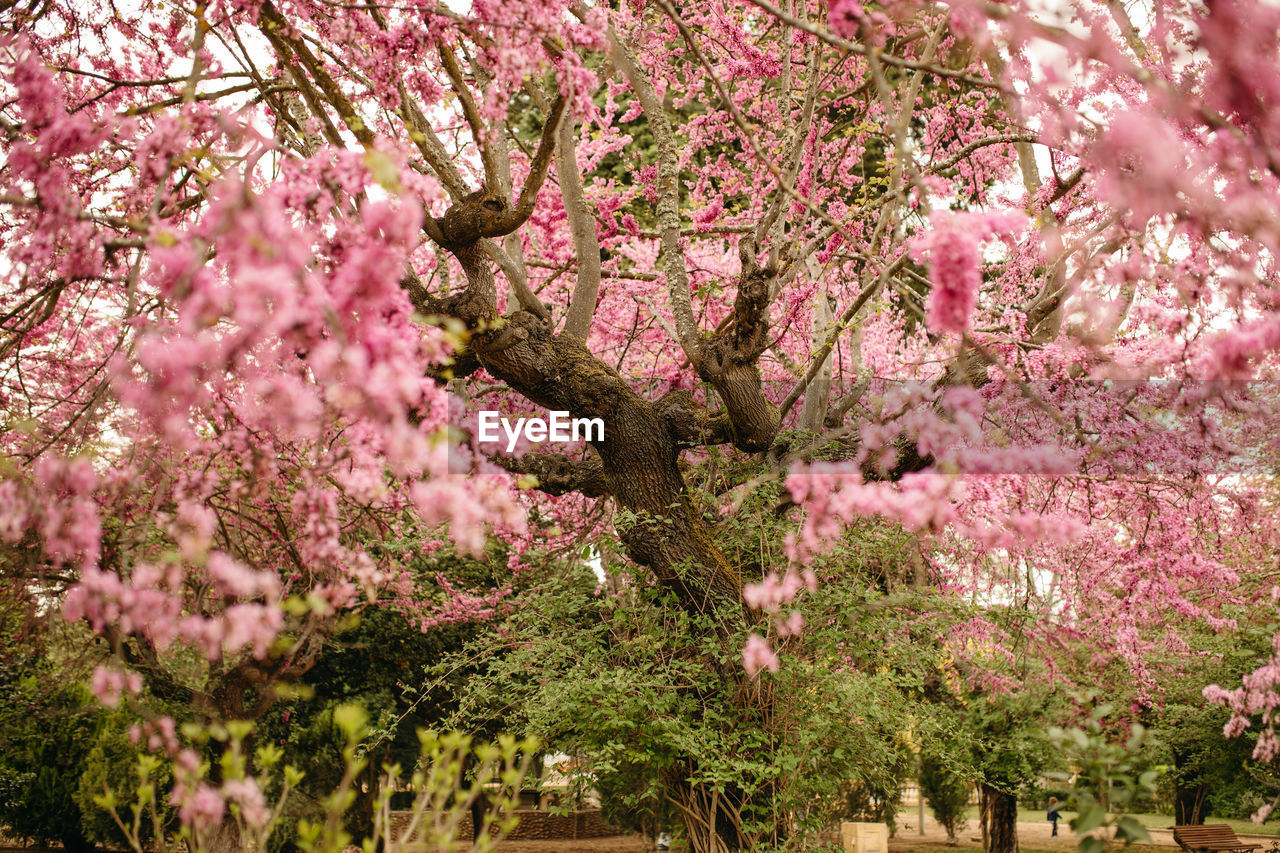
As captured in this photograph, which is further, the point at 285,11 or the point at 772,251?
the point at 772,251

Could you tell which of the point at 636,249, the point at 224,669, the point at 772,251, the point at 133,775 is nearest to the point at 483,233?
the point at 772,251

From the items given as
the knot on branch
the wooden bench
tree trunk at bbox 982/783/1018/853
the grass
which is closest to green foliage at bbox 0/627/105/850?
the knot on branch

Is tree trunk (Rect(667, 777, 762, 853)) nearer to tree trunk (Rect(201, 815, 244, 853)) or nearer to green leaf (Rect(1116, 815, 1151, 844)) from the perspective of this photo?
green leaf (Rect(1116, 815, 1151, 844))

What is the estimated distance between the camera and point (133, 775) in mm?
10516

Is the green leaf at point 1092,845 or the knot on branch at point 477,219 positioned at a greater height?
the knot on branch at point 477,219

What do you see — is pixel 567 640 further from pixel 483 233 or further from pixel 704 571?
pixel 483 233

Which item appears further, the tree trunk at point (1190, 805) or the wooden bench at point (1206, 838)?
the tree trunk at point (1190, 805)

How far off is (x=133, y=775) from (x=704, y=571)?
29.3 feet

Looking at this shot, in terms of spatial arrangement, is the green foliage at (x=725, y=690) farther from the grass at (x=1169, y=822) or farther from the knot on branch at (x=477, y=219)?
the grass at (x=1169, y=822)

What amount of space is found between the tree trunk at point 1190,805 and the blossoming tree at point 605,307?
7.30m

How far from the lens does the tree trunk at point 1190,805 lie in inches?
564

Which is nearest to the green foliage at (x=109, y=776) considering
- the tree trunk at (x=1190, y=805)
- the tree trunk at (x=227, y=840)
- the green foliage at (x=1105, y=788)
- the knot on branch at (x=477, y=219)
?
the tree trunk at (x=227, y=840)

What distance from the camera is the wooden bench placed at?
38.4 ft

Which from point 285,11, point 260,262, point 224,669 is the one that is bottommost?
point 224,669
